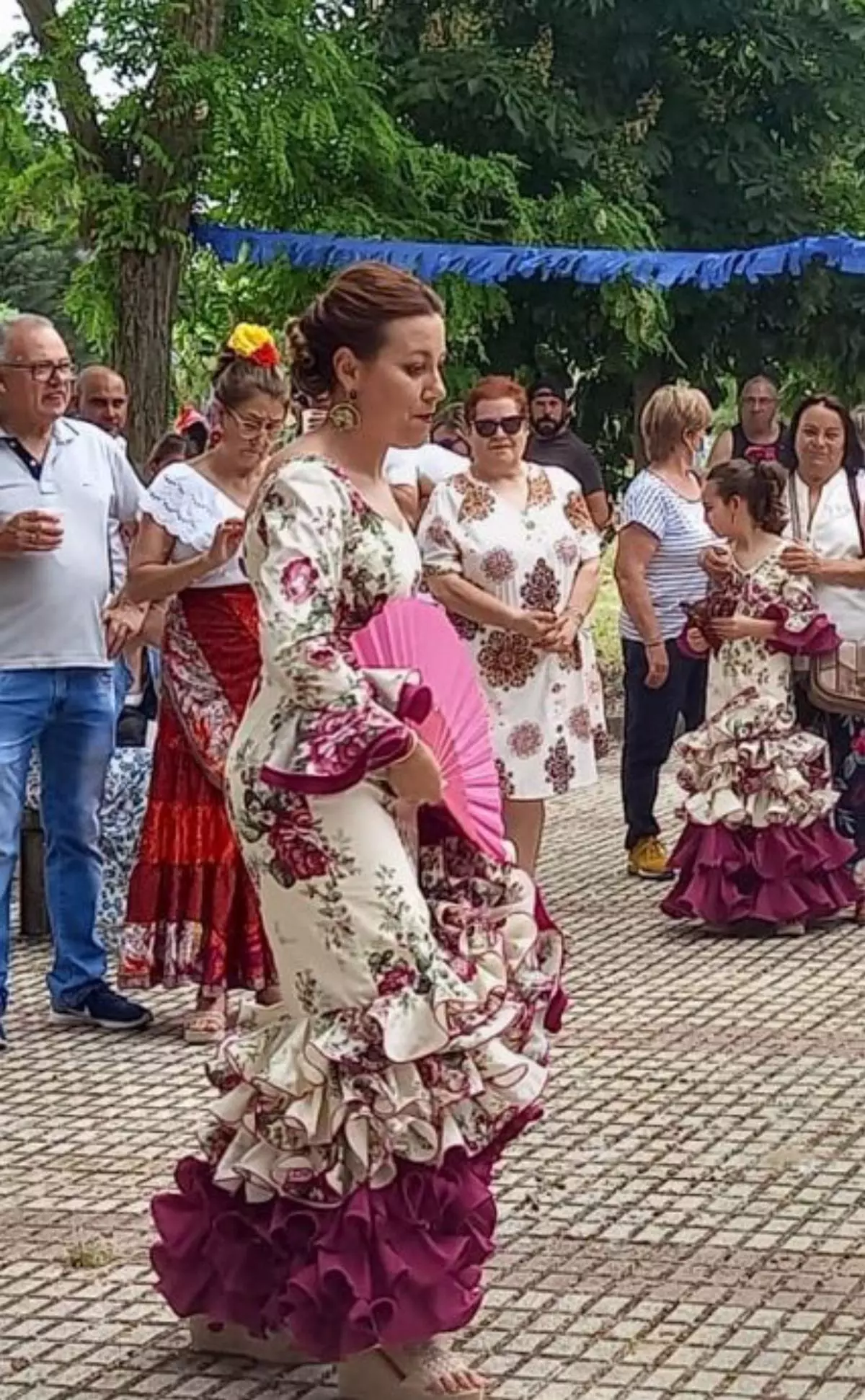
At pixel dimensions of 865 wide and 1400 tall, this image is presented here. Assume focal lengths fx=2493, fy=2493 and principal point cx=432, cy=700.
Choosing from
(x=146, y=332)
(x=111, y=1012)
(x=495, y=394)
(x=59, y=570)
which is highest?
(x=146, y=332)

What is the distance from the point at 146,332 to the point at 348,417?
859cm

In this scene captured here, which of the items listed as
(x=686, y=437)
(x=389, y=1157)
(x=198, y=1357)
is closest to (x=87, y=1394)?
(x=198, y=1357)

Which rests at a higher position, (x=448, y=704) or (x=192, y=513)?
(x=192, y=513)

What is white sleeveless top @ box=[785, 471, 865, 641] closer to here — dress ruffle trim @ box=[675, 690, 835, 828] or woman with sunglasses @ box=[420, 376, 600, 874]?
dress ruffle trim @ box=[675, 690, 835, 828]

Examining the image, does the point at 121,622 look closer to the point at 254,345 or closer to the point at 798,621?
the point at 254,345

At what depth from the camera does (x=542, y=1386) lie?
14.1 ft

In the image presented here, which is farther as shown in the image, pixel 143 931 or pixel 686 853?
pixel 686 853

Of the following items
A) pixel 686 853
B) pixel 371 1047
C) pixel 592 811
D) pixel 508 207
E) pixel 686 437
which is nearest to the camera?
pixel 371 1047

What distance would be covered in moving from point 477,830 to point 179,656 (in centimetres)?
238

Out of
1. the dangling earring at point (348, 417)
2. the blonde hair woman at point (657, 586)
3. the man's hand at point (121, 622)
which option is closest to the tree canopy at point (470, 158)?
the blonde hair woman at point (657, 586)

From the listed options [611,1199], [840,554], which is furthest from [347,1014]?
[840,554]

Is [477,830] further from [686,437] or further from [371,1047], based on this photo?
[686,437]

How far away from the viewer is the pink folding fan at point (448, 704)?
13.9 feet

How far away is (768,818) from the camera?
27.4 ft
